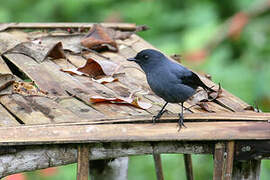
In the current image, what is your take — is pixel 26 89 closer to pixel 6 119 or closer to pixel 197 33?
pixel 6 119

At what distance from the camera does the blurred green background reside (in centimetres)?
707

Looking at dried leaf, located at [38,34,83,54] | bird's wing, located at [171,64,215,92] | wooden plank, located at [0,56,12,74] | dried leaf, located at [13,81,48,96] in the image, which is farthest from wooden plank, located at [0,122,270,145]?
dried leaf, located at [38,34,83,54]

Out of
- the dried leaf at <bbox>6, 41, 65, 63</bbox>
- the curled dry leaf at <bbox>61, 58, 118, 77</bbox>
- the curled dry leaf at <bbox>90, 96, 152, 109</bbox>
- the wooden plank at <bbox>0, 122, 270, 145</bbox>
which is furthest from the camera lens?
the dried leaf at <bbox>6, 41, 65, 63</bbox>

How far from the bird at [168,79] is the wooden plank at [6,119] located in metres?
0.91

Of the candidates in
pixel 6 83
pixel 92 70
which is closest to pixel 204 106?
pixel 92 70

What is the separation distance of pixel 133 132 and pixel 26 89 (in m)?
0.96

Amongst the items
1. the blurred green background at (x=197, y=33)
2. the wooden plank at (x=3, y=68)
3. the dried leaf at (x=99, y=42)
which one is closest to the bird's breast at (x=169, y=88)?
the wooden plank at (x=3, y=68)

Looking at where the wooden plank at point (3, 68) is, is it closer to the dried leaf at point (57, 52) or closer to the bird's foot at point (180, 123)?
the dried leaf at point (57, 52)

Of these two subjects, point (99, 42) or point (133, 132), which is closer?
point (133, 132)

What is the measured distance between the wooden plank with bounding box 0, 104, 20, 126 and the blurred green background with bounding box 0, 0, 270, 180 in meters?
3.01

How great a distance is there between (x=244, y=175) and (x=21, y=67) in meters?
1.78

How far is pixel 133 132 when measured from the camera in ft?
11.3

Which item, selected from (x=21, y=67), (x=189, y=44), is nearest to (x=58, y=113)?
(x=21, y=67)

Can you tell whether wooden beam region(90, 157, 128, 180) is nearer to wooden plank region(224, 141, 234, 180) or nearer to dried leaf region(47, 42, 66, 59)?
dried leaf region(47, 42, 66, 59)
